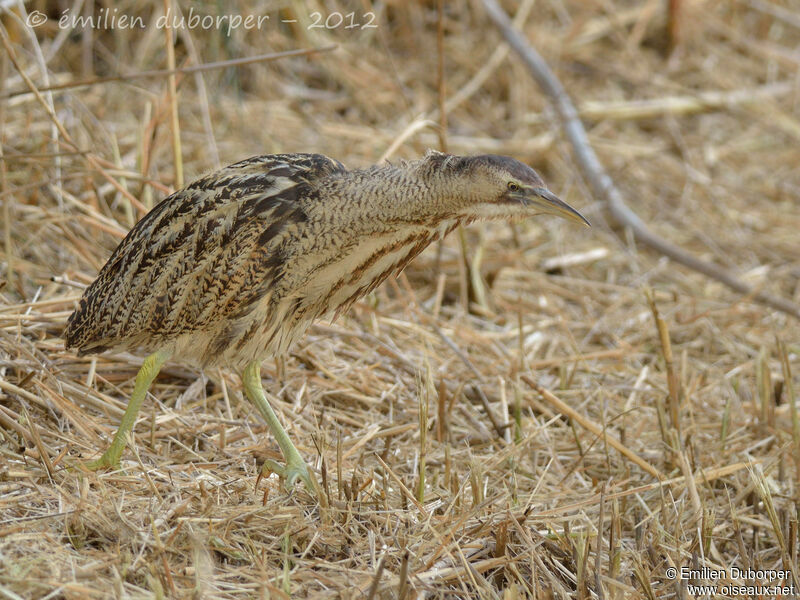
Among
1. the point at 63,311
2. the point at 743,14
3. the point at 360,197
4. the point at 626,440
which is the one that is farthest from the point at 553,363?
the point at 743,14

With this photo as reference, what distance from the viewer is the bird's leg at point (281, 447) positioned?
256cm

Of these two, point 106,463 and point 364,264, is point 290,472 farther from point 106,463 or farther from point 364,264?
point 364,264

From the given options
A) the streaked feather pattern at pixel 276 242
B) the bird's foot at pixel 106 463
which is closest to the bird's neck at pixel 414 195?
the streaked feather pattern at pixel 276 242

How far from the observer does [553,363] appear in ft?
11.7

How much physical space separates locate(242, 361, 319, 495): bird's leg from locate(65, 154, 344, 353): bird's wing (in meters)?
0.30

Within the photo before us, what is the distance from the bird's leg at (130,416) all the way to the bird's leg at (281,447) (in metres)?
0.27

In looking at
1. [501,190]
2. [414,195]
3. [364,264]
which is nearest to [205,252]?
[364,264]

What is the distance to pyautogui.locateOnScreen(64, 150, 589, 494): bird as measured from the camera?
7.86 feet

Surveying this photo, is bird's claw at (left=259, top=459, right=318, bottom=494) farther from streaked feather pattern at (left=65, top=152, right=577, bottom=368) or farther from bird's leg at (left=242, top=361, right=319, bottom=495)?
streaked feather pattern at (left=65, top=152, right=577, bottom=368)

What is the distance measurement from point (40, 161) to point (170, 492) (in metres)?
1.80

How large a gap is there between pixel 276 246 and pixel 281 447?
1.83 ft

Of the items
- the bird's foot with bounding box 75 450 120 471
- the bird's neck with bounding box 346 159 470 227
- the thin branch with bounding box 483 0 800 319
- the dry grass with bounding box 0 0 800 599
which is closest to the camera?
the dry grass with bounding box 0 0 800 599

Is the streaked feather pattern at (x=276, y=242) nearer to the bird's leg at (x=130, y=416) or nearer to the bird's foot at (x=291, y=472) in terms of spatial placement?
the bird's leg at (x=130, y=416)

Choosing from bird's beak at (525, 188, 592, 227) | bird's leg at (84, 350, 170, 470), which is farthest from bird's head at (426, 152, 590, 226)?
bird's leg at (84, 350, 170, 470)
